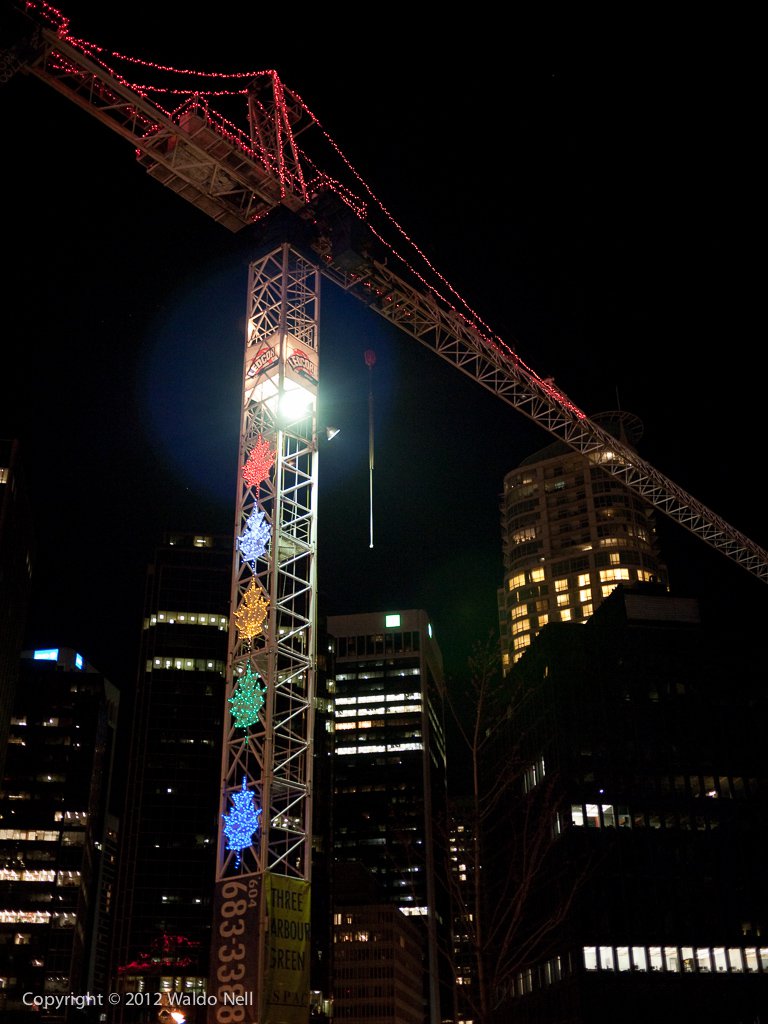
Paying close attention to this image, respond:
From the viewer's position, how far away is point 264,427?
36.6 metres

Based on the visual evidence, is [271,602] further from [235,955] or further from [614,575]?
[614,575]

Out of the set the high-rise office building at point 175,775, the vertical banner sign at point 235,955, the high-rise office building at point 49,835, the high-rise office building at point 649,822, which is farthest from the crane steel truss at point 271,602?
the high-rise office building at point 175,775

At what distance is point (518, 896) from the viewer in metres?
17.5

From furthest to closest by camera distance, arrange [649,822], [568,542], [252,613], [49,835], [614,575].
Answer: [568,542], [614,575], [49,835], [649,822], [252,613]

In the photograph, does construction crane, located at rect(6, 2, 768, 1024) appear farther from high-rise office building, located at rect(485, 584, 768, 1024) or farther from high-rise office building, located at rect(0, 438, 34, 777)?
high-rise office building, located at rect(0, 438, 34, 777)

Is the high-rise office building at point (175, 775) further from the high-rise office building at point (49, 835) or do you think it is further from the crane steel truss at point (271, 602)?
the crane steel truss at point (271, 602)

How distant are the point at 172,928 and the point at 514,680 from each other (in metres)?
66.3

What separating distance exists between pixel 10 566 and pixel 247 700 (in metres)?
121

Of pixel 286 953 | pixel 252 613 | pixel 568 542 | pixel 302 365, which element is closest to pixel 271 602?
pixel 252 613

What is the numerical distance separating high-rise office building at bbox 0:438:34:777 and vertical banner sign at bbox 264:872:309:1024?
384 feet

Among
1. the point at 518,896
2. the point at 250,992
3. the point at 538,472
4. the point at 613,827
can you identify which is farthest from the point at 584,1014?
the point at 538,472

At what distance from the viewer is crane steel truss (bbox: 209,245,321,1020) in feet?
94.0

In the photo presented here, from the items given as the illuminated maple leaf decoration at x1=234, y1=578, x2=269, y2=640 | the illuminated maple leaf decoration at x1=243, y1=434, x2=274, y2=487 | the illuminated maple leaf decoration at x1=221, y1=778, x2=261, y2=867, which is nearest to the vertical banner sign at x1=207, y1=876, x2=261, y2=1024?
the illuminated maple leaf decoration at x1=221, y1=778, x2=261, y2=867

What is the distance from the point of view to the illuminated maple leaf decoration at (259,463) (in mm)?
35344
